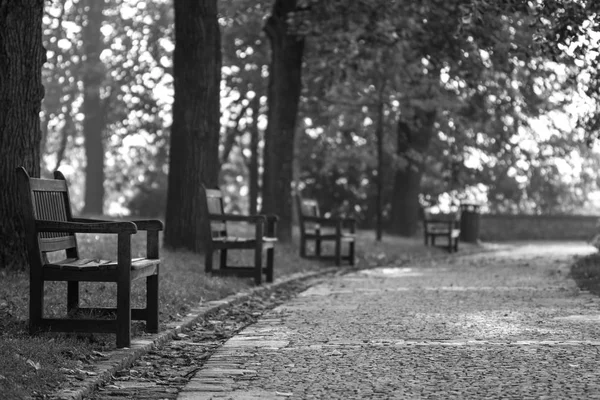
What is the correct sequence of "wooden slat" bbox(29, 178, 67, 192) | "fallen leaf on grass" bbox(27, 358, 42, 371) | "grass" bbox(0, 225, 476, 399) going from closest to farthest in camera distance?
1. "grass" bbox(0, 225, 476, 399)
2. "fallen leaf on grass" bbox(27, 358, 42, 371)
3. "wooden slat" bbox(29, 178, 67, 192)

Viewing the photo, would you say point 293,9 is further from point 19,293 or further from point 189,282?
Answer: point 19,293

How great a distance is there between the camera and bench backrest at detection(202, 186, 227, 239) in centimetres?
1550

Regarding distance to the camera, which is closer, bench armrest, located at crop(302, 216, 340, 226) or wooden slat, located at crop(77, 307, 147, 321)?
wooden slat, located at crop(77, 307, 147, 321)

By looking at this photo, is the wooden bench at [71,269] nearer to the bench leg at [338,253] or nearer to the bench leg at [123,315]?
the bench leg at [123,315]

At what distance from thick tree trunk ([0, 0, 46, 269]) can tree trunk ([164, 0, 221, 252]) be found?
608 centimetres

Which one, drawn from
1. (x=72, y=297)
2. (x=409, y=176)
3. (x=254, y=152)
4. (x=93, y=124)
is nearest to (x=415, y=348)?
(x=72, y=297)

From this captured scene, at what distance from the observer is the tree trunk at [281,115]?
23.2 meters

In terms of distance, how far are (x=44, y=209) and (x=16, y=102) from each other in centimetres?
286

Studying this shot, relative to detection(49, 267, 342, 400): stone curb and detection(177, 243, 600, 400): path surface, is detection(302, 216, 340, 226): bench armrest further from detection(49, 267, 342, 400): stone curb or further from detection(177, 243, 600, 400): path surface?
detection(49, 267, 342, 400): stone curb

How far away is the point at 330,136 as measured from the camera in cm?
3703

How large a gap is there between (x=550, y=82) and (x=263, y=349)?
77.5 ft

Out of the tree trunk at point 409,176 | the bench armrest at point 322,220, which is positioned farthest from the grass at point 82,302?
the tree trunk at point 409,176

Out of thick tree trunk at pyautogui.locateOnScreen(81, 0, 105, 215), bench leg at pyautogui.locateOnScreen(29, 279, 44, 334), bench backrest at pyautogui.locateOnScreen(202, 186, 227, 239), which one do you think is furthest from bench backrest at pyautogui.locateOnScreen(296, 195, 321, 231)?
thick tree trunk at pyautogui.locateOnScreen(81, 0, 105, 215)

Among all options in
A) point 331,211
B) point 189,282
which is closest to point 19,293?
point 189,282
